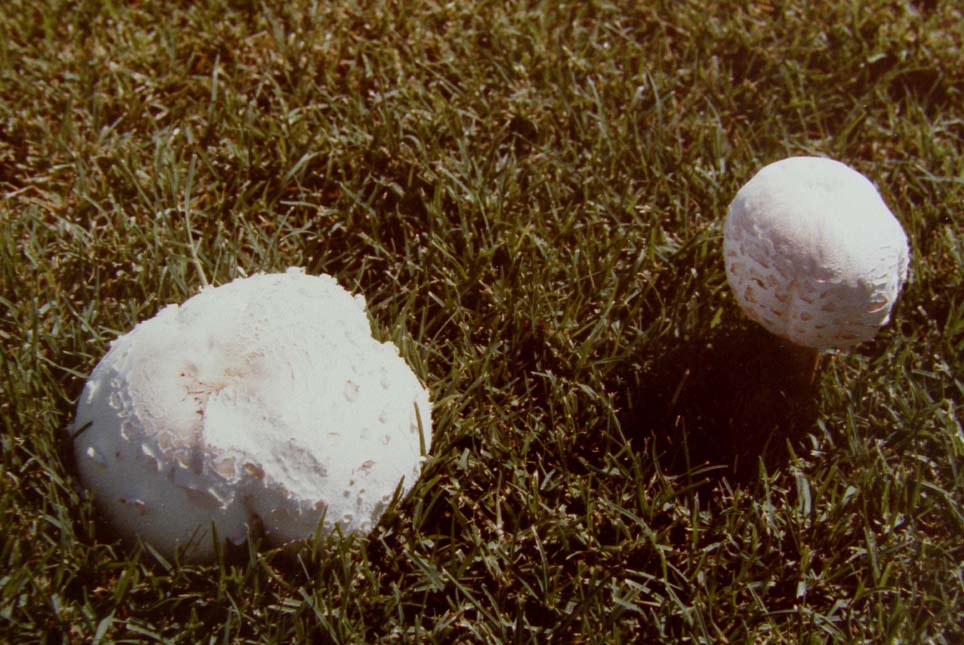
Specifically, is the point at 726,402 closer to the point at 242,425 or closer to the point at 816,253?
the point at 816,253

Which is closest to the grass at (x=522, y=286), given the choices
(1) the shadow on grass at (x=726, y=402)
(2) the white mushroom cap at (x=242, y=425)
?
(1) the shadow on grass at (x=726, y=402)

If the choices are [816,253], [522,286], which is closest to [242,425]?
[522,286]

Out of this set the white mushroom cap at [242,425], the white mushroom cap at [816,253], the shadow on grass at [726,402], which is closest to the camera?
the white mushroom cap at [242,425]

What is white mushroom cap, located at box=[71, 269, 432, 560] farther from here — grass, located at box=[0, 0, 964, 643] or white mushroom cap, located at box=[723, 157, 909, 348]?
white mushroom cap, located at box=[723, 157, 909, 348]

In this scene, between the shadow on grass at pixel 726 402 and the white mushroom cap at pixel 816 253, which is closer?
the white mushroom cap at pixel 816 253

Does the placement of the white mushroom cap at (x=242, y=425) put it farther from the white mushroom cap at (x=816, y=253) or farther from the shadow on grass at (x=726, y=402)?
the white mushroom cap at (x=816, y=253)

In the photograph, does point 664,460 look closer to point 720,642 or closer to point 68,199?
point 720,642
